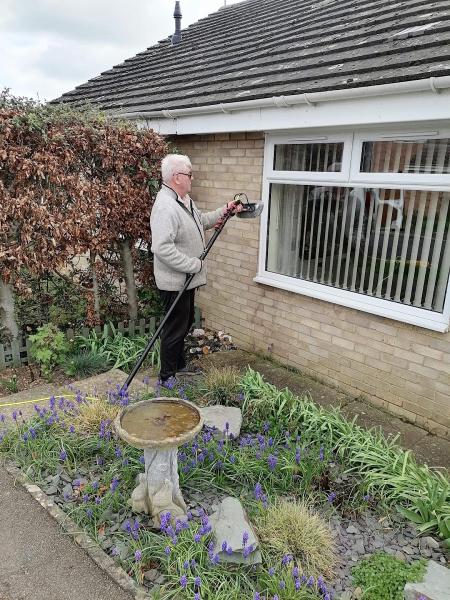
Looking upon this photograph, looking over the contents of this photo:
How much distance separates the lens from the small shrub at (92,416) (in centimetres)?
350

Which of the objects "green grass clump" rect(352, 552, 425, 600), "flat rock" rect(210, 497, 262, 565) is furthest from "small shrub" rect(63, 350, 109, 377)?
"green grass clump" rect(352, 552, 425, 600)

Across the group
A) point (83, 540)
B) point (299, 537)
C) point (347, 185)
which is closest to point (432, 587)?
point (299, 537)

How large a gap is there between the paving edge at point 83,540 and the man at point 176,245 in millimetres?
1738

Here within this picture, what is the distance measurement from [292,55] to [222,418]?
4.03 metres

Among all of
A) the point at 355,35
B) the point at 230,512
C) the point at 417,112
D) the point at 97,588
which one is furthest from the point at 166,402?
the point at 355,35

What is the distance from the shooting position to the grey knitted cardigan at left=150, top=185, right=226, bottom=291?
3969 millimetres

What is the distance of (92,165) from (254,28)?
4211 mm

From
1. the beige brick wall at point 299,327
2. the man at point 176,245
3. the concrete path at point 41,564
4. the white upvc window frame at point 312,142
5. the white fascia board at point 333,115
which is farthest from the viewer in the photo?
the white upvc window frame at point 312,142

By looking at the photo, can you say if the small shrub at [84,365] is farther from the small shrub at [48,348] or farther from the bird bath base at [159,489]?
the bird bath base at [159,489]

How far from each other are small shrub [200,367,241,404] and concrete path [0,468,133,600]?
175cm

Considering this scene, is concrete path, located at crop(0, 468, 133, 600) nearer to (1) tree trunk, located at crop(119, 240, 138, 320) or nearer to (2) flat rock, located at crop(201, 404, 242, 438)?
(2) flat rock, located at crop(201, 404, 242, 438)

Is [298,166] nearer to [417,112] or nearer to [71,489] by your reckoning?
[417,112]

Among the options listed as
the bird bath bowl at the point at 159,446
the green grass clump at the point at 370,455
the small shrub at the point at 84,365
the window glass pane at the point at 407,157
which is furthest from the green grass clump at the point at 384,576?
the small shrub at the point at 84,365

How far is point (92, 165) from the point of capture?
4.92 metres
